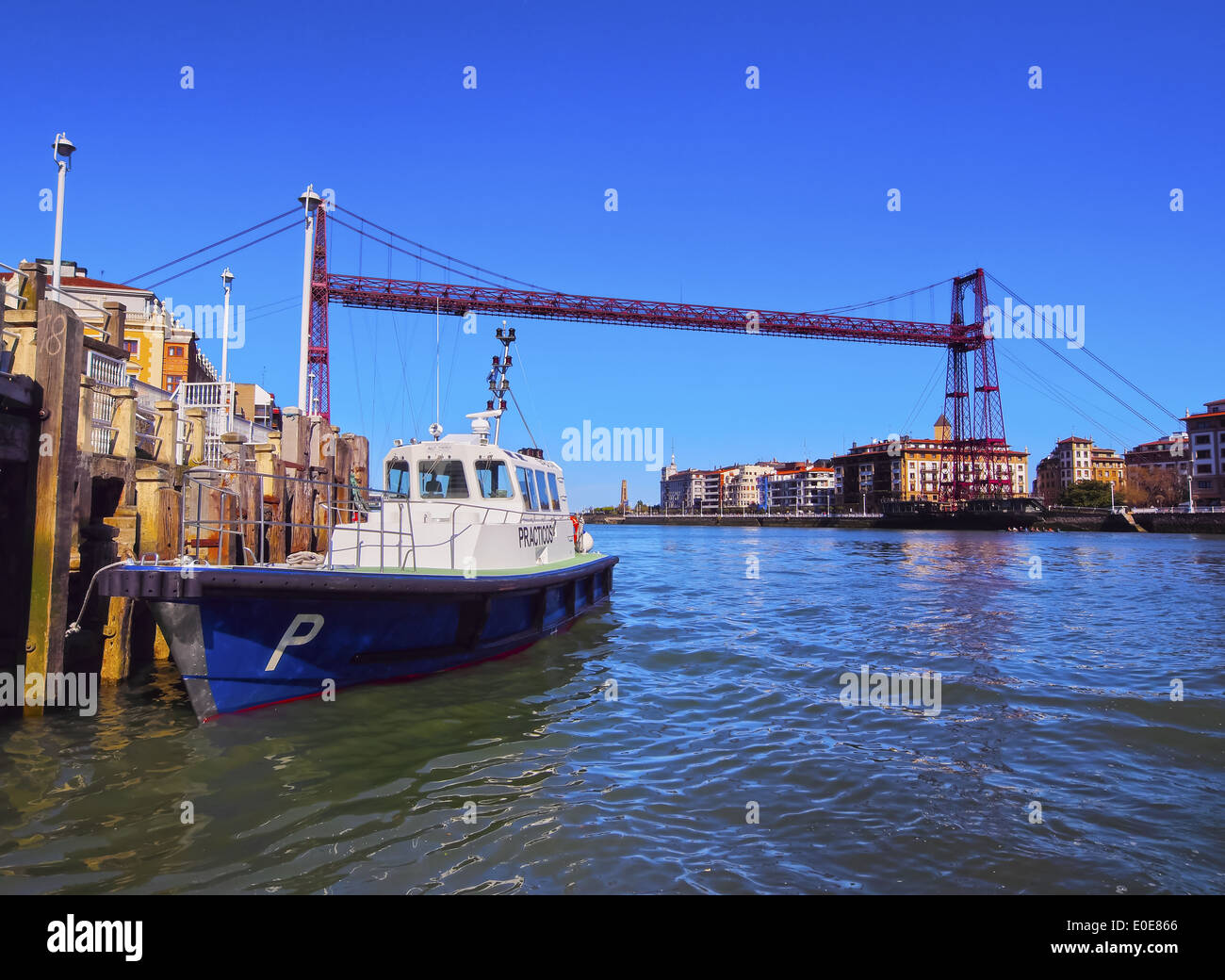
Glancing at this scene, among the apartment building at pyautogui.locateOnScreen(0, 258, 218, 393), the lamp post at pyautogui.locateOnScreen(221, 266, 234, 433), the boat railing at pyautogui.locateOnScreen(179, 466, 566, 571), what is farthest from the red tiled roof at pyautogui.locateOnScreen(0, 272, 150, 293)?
the boat railing at pyautogui.locateOnScreen(179, 466, 566, 571)

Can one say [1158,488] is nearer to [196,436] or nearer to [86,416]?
[196,436]

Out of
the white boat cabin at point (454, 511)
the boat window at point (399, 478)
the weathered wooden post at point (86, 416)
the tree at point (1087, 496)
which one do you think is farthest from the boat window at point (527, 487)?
the tree at point (1087, 496)

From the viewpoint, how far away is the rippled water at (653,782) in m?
4.03

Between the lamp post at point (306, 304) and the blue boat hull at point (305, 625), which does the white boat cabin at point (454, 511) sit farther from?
the lamp post at point (306, 304)

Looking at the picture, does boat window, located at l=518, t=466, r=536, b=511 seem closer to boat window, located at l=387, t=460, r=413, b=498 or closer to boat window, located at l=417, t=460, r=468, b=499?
boat window, located at l=417, t=460, r=468, b=499

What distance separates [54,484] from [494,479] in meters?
4.99

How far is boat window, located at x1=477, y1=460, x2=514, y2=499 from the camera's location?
10.4 metres

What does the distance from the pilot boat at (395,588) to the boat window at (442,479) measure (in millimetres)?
16

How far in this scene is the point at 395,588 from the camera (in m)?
7.46

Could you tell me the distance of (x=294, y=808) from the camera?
4.82m

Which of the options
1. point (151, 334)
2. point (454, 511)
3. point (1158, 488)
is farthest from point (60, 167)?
point (1158, 488)

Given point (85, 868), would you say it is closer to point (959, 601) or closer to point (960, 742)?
point (960, 742)
